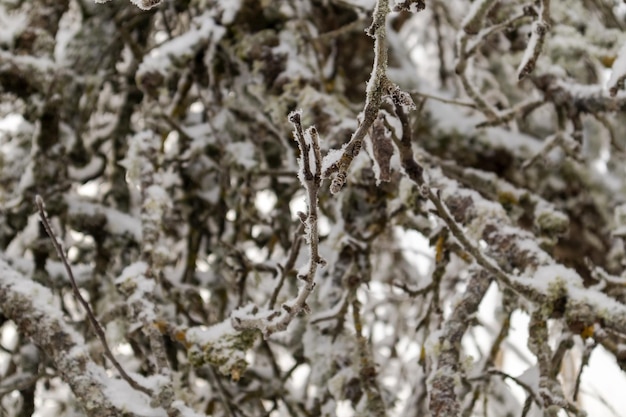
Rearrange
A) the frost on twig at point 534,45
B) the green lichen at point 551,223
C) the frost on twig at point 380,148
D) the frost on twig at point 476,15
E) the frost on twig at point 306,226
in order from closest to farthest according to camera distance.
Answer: the frost on twig at point 306,226 → the frost on twig at point 380,148 → the frost on twig at point 534,45 → the frost on twig at point 476,15 → the green lichen at point 551,223

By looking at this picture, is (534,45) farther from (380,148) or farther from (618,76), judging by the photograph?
(380,148)

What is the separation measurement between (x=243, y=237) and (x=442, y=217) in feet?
3.62

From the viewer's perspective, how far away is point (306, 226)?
90 centimetres

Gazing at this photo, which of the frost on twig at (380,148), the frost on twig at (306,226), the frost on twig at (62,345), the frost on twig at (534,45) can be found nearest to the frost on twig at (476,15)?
the frost on twig at (534,45)

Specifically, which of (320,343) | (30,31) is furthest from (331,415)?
(30,31)

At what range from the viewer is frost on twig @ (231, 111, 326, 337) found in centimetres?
79

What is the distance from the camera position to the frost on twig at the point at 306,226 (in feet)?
2.60

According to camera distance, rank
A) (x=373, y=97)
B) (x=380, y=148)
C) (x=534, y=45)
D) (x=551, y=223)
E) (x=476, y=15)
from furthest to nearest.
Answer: (x=551, y=223) < (x=476, y=15) < (x=534, y=45) < (x=380, y=148) < (x=373, y=97)

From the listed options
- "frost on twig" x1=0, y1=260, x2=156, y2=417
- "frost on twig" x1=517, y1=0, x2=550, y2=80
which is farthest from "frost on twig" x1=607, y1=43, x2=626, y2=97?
"frost on twig" x1=0, y1=260, x2=156, y2=417

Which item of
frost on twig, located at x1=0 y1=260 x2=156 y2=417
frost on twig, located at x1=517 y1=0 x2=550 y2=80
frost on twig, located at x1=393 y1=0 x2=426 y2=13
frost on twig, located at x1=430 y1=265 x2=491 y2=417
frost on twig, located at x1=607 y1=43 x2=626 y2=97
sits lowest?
frost on twig, located at x1=0 y1=260 x2=156 y2=417

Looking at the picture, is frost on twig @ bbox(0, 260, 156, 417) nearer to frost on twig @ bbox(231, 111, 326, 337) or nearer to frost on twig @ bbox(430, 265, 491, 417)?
frost on twig @ bbox(231, 111, 326, 337)

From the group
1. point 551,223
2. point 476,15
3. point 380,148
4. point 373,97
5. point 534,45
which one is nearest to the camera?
point 373,97

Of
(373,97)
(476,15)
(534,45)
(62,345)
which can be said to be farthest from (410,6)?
(62,345)

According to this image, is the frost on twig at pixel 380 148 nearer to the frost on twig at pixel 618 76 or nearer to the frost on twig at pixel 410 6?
the frost on twig at pixel 410 6
